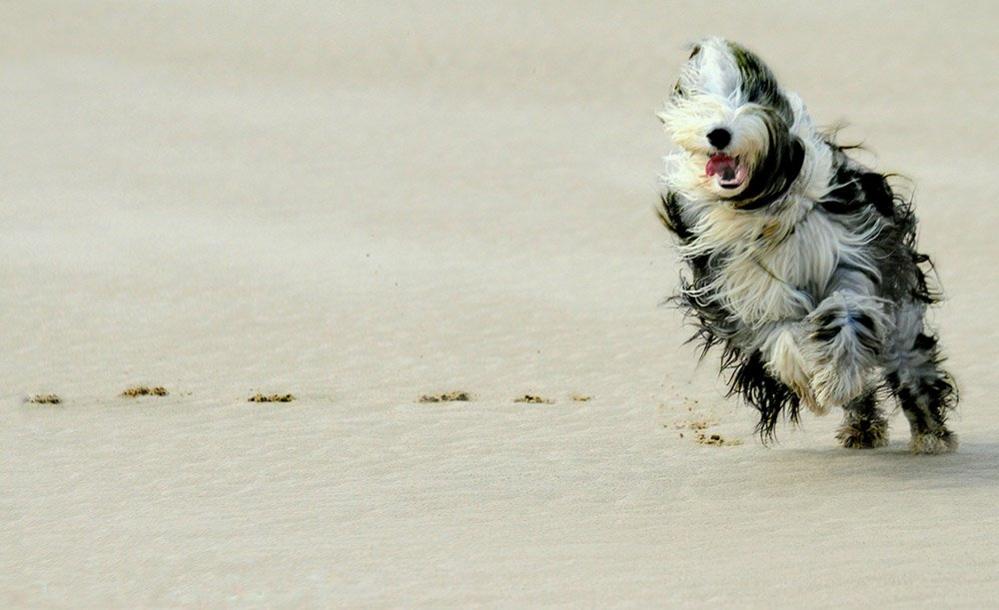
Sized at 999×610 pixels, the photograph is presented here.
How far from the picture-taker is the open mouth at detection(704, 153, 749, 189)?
5676 mm

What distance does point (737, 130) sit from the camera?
18.2 ft

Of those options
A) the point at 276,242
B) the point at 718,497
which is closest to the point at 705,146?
the point at 718,497

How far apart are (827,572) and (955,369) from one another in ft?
16.0

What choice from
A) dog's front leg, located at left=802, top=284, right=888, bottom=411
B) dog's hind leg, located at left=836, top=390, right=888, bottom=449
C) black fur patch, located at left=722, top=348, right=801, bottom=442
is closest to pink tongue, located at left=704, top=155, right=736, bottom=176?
dog's front leg, located at left=802, top=284, right=888, bottom=411

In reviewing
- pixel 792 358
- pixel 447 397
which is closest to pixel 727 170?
pixel 792 358

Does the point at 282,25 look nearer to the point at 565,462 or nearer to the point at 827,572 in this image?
the point at 565,462

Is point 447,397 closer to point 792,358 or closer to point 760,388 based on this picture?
point 760,388

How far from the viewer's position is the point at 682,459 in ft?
21.9

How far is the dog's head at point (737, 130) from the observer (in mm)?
5594

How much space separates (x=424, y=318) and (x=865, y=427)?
440cm

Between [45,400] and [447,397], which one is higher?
[447,397]

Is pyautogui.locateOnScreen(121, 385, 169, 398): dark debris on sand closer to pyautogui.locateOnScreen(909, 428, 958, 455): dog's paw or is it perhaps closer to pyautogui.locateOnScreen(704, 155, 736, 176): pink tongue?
pyautogui.locateOnScreen(704, 155, 736, 176): pink tongue

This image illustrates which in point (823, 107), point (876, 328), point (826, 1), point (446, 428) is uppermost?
point (826, 1)

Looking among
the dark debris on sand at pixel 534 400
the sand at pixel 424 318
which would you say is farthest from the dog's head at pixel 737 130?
the dark debris on sand at pixel 534 400
